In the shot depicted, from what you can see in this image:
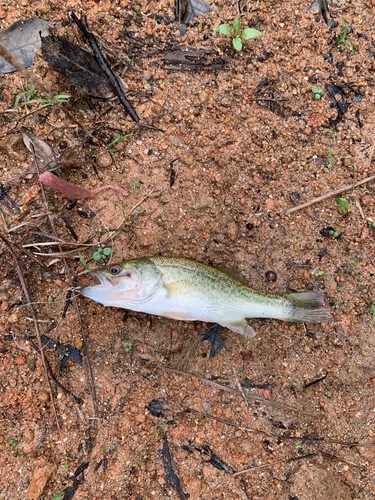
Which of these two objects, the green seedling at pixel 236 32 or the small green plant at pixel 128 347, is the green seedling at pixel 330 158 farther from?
the small green plant at pixel 128 347

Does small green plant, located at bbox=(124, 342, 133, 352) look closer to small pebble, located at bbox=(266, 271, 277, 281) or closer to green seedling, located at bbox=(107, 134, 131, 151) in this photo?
small pebble, located at bbox=(266, 271, 277, 281)

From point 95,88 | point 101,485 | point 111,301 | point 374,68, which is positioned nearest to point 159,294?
point 111,301

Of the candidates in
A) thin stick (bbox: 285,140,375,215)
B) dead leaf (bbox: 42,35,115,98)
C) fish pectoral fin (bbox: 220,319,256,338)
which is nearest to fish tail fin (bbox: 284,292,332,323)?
fish pectoral fin (bbox: 220,319,256,338)

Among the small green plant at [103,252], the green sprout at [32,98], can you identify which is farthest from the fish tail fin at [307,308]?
the green sprout at [32,98]

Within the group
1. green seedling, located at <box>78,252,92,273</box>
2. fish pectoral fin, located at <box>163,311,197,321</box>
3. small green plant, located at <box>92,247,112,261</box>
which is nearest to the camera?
fish pectoral fin, located at <box>163,311,197,321</box>

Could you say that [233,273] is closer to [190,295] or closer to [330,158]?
[190,295]

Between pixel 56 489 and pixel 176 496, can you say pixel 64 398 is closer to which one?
pixel 56 489

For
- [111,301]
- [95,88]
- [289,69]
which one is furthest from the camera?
[289,69]
